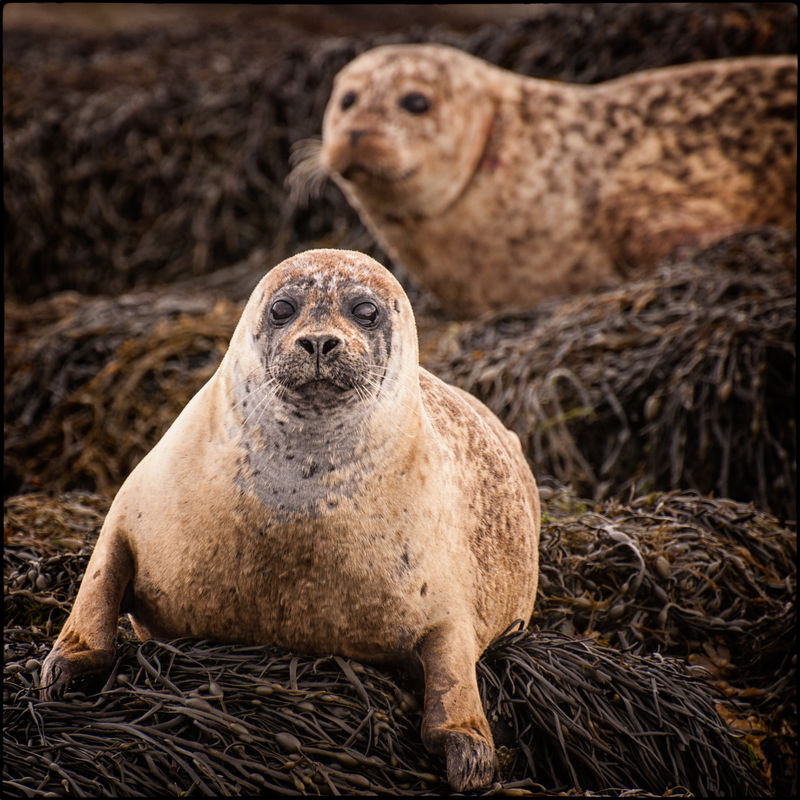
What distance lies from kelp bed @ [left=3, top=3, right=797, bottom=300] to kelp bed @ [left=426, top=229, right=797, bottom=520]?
2904 millimetres

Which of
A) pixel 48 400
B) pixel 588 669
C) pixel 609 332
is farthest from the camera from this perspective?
pixel 48 400

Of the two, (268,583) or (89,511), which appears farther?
(89,511)

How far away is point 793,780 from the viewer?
347cm

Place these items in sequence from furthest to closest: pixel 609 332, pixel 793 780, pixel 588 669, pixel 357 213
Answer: pixel 357 213, pixel 609 332, pixel 793 780, pixel 588 669

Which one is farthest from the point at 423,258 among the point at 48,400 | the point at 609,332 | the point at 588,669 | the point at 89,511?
the point at 588,669

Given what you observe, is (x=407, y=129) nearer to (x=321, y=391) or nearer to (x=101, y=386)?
(x=101, y=386)

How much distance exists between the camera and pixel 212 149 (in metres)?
8.78

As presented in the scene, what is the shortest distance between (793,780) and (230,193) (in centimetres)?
631

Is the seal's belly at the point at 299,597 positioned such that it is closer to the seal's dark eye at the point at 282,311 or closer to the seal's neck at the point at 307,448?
the seal's neck at the point at 307,448

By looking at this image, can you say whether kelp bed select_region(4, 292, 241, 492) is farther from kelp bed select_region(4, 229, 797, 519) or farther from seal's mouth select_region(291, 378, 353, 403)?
seal's mouth select_region(291, 378, 353, 403)

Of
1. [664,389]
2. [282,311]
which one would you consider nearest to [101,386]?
[664,389]

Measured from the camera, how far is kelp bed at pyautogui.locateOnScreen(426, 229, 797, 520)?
15.4ft

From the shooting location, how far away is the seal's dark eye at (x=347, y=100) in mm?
6043

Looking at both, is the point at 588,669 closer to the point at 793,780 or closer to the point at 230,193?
the point at 793,780
